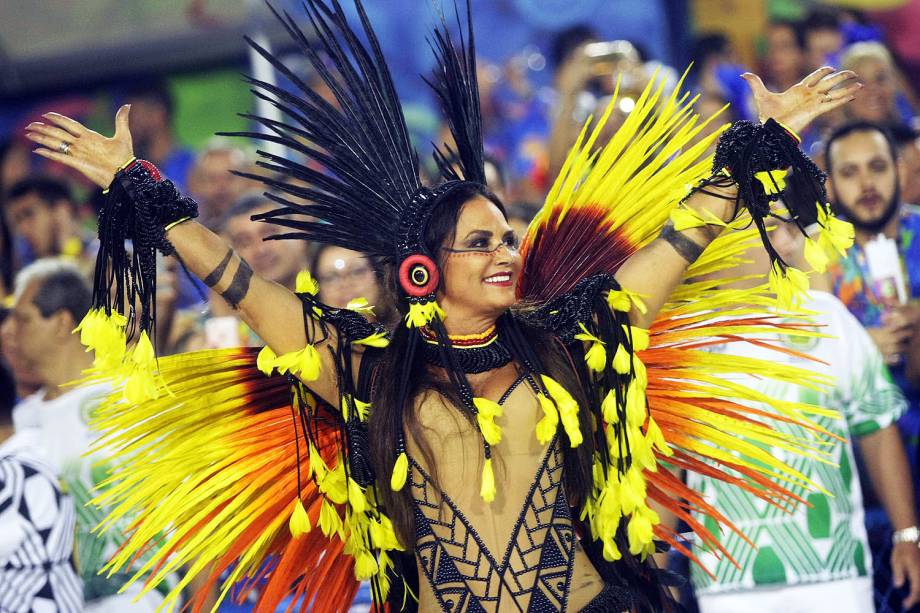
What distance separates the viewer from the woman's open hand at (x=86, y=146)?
2.74 m

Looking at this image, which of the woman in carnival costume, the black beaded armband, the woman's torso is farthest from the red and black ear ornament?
the black beaded armband

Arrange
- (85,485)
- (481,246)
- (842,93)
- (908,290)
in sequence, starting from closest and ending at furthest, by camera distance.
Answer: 1. (842,93)
2. (481,246)
3. (85,485)
4. (908,290)

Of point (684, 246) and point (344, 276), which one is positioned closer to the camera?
point (684, 246)

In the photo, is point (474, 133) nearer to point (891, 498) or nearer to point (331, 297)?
point (331, 297)

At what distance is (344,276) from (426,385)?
62.3 inches

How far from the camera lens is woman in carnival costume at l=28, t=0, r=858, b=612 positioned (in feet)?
9.45

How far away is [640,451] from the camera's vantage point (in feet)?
9.72

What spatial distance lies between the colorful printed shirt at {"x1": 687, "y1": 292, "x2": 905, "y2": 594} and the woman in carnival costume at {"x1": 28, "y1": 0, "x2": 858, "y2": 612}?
585 mm

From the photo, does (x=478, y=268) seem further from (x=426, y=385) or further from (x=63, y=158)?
(x=63, y=158)

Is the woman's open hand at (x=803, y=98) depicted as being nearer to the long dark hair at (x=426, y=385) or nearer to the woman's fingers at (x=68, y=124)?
the long dark hair at (x=426, y=385)

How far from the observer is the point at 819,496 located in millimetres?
3707

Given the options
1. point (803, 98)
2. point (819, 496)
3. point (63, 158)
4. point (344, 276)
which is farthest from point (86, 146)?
point (819, 496)

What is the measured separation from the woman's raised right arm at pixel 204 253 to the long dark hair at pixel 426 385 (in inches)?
10.3

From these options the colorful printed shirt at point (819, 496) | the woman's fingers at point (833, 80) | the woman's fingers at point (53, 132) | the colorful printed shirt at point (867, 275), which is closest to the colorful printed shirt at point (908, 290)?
the colorful printed shirt at point (867, 275)
